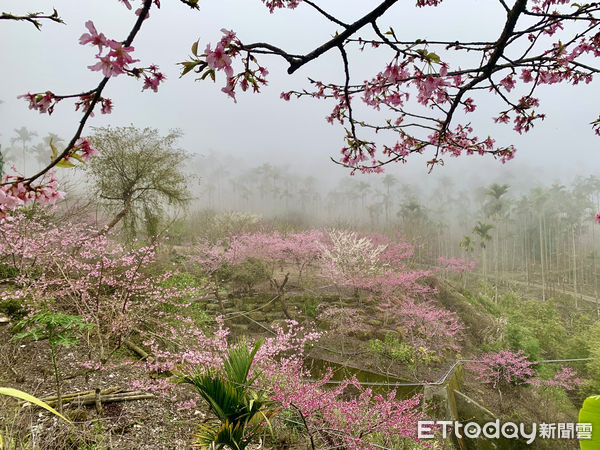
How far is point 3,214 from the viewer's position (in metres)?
0.89

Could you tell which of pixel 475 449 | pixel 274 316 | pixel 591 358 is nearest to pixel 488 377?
pixel 475 449

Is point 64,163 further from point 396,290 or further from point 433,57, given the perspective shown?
point 396,290

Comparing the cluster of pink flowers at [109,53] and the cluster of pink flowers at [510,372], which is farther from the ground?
the cluster of pink flowers at [109,53]

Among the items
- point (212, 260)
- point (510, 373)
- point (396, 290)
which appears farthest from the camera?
point (212, 260)

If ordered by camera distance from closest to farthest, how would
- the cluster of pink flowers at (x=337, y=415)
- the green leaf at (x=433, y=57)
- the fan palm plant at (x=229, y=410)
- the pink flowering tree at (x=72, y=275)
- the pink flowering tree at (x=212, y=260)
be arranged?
the green leaf at (x=433, y=57)
the fan palm plant at (x=229, y=410)
the cluster of pink flowers at (x=337, y=415)
the pink flowering tree at (x=72, y=275)
the pink flowering tree at (x=212, y=260)

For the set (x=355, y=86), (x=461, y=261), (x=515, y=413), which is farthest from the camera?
(x=461, y=261)

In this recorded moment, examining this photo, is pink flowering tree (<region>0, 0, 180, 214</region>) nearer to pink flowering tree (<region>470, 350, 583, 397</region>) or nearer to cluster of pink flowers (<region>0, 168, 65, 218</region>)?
cluster of pink flowers (<region>0, 168, 65, 218</region>)

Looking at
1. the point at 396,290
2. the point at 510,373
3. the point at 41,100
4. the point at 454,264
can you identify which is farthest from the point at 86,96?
the point at 454,264

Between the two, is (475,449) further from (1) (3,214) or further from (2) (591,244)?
(2) (591,244)

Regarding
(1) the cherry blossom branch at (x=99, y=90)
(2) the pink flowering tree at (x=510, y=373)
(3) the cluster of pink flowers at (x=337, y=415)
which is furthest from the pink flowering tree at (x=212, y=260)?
(1) the cherry blossom branch at (x=99, y=90)

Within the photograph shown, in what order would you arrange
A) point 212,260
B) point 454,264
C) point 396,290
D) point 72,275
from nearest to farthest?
1. point 72,275
2. point 396,290
3. point 212,260
4. point 454,264

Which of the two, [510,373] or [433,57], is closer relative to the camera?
[433,57]

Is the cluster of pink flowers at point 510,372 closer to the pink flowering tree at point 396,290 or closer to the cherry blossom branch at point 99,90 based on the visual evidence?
the pink flowering tree at point 396,290

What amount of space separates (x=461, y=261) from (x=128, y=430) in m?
10.1
